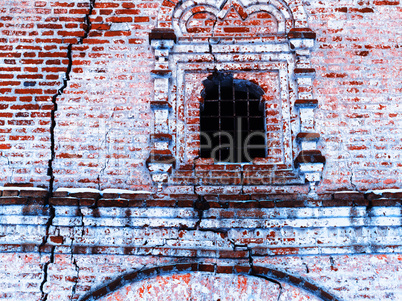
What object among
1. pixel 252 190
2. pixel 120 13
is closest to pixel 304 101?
pixel 252 190

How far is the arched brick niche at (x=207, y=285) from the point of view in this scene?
10.3 feet

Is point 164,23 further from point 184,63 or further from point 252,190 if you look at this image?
point 252,190

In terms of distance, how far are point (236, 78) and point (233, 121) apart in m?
0.42

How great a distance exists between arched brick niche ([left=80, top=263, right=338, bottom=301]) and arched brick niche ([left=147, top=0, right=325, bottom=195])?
0.73 m

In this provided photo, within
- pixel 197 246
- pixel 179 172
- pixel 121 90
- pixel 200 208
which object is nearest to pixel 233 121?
pixel 179 172

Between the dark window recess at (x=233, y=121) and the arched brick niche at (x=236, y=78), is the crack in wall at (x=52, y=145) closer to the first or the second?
the arched brick niche at (x=236, y=78)

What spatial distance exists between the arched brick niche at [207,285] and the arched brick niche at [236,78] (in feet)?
2.39

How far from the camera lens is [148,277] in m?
3.21

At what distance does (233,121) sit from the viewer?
3844mm

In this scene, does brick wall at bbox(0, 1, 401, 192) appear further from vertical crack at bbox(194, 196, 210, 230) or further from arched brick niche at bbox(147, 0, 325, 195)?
vertical crack at bbox(194, 196, 210, 230)

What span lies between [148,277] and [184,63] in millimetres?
1993

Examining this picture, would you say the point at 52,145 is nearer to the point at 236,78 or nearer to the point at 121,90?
the point at 121,90

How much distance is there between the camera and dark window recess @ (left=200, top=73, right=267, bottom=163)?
12.2 ft

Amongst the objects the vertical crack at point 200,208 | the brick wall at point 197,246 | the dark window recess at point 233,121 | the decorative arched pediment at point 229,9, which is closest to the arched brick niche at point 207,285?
the brick wall at point 197,246
